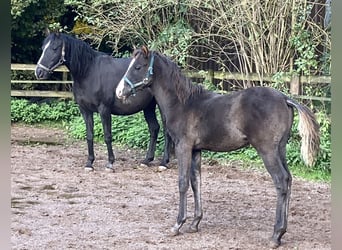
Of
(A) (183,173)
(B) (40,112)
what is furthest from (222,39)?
(A) (183,173)

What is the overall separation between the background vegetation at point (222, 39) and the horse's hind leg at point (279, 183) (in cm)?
319

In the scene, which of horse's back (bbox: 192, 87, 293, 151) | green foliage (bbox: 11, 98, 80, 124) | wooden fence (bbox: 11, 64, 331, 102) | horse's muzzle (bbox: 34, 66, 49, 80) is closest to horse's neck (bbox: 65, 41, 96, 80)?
horse's muzzle (bbox: 34, 66, 49, 80)

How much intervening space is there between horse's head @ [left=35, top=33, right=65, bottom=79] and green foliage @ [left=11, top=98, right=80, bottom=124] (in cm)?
506

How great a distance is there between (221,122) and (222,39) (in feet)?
18.9

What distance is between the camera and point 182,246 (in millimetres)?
4312

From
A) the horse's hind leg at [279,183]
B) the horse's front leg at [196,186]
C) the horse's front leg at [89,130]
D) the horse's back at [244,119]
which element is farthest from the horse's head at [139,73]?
the horse's front leg at [89,130]

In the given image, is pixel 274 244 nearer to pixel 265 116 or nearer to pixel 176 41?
pixel 265 116

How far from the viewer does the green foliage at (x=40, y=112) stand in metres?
12.1

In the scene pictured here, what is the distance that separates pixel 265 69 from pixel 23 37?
6908 millimetres

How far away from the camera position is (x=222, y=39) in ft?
32.3

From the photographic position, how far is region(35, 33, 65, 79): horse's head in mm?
7082

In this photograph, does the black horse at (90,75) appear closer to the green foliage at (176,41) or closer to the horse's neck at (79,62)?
the horse's neck at (79,62)

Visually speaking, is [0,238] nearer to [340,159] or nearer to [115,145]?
[340,159]

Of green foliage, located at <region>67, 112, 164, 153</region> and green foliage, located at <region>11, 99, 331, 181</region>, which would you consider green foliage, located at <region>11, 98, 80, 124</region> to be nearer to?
green foliage, located at <region>11, 99, 331, 181</region>
